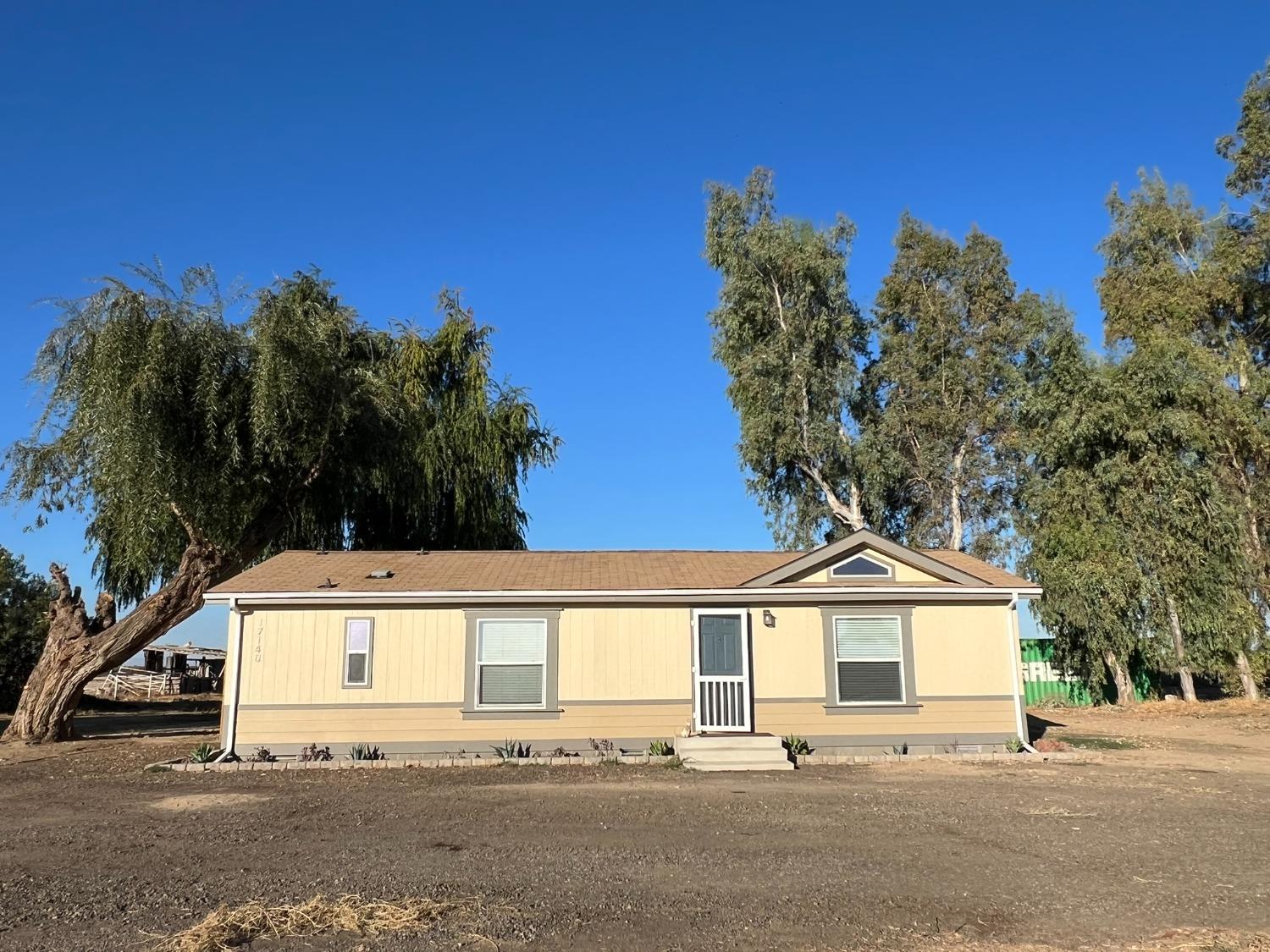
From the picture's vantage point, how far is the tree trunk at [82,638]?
54.1ft

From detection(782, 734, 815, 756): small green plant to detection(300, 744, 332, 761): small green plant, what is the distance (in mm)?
7030

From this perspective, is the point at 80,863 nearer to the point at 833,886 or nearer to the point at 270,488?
the point at 833,886

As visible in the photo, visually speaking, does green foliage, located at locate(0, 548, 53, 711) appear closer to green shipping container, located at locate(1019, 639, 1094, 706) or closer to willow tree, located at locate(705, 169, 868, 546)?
willow tree, located at locate(705, 169, 868, 546)

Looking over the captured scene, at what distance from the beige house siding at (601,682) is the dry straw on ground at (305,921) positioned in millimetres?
8041

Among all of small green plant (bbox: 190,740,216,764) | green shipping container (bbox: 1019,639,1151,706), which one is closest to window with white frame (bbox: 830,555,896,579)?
small green plant (bbox: 190,740,216,764)

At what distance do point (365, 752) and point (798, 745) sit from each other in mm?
6656

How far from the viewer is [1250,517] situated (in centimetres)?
2322

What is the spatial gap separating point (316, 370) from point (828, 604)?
34.1ft

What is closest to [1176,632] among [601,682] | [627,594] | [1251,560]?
[1251,560]

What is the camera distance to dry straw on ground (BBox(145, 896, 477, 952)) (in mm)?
4898

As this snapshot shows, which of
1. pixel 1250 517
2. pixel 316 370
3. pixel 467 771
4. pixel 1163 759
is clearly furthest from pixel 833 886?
pixel 1250 517

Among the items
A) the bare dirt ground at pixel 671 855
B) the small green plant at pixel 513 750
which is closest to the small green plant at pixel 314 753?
the bare dirt ground at pixel 671 855

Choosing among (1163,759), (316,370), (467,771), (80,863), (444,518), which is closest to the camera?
(80,863)

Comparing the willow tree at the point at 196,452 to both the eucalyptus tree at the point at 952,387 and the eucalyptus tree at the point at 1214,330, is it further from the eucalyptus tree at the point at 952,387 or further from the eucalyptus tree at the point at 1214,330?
the eucalyptus tree at the point at 1214,330
